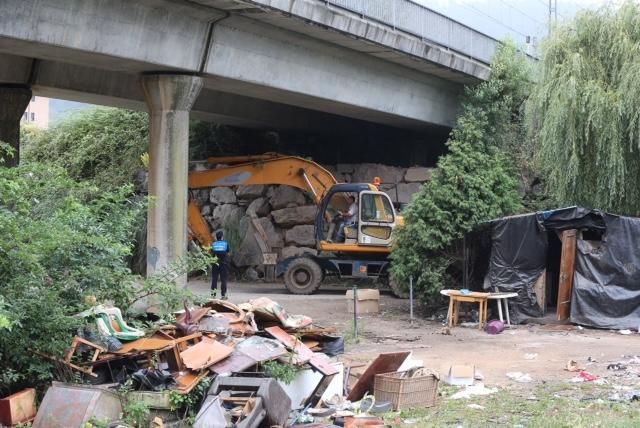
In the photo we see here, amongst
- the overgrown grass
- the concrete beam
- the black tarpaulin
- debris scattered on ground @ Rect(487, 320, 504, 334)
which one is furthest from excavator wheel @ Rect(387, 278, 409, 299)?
the overgrown grass

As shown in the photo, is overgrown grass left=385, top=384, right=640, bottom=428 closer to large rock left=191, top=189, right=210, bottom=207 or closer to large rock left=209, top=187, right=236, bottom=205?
large rock left=209, top=187, right=236, bottom=205

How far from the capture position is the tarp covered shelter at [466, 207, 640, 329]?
15922 millimetres

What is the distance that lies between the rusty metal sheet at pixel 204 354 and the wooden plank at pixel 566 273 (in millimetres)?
9254

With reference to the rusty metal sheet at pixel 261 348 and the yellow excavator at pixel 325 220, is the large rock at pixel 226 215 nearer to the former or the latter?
the yellow excavator at pixel 325 220

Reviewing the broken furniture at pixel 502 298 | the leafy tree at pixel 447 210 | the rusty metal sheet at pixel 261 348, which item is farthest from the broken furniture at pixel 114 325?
the leafy tree at pixel 447 210

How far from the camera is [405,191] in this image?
2577 cm

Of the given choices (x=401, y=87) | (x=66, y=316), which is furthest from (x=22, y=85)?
(x=66, y=316)

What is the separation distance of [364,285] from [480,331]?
303 inches

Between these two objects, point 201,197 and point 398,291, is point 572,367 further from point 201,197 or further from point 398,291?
point 201,197

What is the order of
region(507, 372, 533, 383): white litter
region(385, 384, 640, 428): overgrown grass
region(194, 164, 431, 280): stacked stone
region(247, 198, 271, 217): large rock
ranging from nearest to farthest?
region(385, 384, 640, 428): overgrown grass
region(507, 372, 533, 383): white litter
region(194, 164, 431, 280): stacked stone
region(247, 198, 271, 217): large rock

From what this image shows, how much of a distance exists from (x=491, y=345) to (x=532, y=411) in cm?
510

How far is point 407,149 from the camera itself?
2656 centimetres

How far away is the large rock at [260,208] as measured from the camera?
1048 inches

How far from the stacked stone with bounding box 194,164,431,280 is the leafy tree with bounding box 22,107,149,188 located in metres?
4.21
